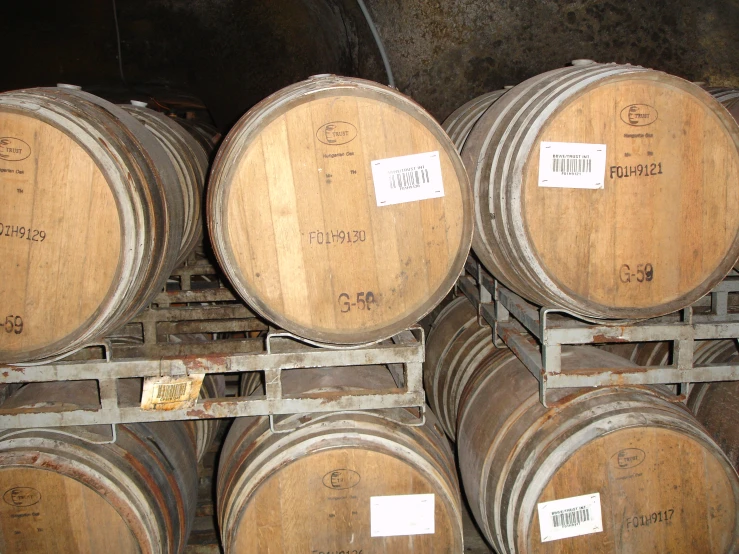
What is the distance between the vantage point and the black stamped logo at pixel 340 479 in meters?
1.96

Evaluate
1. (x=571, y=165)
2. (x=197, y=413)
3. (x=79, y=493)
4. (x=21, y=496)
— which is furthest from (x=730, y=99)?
(x=21, y=496)

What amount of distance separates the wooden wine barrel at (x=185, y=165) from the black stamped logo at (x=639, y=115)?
6.47ft

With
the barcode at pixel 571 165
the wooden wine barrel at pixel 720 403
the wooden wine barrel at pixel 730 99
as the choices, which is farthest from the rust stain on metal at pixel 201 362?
the wooden wine barrel at pixel 730 99

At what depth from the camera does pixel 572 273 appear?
187cm

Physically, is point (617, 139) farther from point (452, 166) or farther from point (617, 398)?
point (617, 398)

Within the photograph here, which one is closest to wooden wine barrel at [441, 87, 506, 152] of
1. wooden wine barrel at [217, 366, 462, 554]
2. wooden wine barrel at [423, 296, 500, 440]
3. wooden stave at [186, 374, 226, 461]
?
wooden wine barrel at [423, 296, 500, 440]

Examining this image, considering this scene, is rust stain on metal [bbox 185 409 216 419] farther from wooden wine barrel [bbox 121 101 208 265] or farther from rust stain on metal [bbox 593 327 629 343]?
rust stain on metal [bbox 593 327 629 343]

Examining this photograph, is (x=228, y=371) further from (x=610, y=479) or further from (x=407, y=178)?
(x=610, y=479)

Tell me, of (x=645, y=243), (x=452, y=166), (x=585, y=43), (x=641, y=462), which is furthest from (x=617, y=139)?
(x=585, y=43)

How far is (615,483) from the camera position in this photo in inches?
77.4

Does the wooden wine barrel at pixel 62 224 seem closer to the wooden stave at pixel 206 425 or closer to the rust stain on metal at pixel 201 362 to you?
the rust stain on metal at pixel 201 362

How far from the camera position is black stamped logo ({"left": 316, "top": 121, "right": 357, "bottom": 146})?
175 cm

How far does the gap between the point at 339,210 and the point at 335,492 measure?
1.09 metres

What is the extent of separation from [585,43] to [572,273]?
331cm
